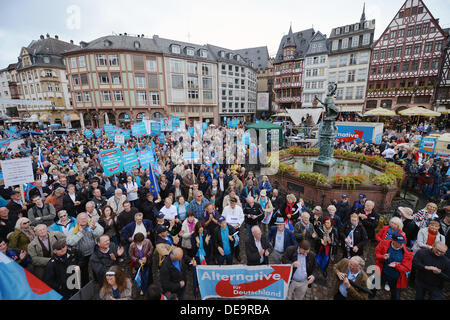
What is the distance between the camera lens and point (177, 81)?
39.2 metres

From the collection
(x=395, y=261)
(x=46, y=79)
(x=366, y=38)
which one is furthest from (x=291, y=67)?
(x=46, y=79)

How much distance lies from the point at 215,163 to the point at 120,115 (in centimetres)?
3344

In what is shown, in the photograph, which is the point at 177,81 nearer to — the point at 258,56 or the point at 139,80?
the point at 139,80

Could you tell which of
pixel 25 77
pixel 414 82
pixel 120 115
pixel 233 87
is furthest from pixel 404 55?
pixel 25 77

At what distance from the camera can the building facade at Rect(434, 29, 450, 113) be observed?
29.3 metres

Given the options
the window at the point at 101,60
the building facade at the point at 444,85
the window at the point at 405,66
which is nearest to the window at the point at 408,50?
the window at the point at 405,66

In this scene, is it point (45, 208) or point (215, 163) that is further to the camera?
point (215, 163)

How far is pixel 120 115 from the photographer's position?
37531 mm

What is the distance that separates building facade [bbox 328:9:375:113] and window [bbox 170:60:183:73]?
28018mm

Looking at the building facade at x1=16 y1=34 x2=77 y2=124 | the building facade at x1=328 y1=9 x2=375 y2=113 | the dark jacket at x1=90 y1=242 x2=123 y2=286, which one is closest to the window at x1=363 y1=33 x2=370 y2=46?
the building facade at x1=328 y1=9 x2=375 y2=113

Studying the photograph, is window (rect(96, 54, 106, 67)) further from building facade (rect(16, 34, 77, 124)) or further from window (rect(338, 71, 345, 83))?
window (rect(338, 71, 345, 83))

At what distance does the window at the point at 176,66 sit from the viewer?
125ft

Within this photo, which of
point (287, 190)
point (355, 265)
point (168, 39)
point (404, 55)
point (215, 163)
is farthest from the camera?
point (168, 39)

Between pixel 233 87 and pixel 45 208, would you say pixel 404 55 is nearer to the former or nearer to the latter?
pixel 233 87
